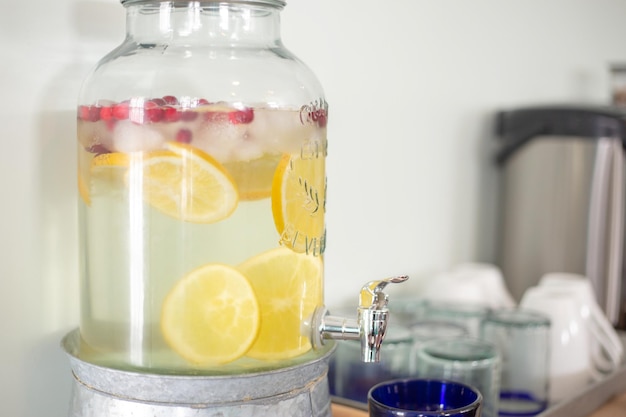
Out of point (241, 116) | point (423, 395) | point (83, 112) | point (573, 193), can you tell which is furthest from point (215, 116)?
point (573, 193)

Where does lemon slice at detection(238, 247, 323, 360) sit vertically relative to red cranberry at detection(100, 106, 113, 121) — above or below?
below

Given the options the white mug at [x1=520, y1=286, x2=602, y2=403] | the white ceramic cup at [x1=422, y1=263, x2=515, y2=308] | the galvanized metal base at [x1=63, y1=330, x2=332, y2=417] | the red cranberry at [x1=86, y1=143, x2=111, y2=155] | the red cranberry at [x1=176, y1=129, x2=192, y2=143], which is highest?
the red cranberry at [x1=176, y1=129, x2=192, y2=143]

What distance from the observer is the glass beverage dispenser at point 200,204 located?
654 millimetres

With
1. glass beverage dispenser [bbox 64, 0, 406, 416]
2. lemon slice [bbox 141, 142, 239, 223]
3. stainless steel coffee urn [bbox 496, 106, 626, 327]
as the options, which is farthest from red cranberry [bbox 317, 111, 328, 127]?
stainless steel coffee urn [bbox 496, 106, 626, 327]

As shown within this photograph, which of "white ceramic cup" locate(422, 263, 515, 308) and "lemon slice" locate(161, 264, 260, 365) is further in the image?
"white ceramic cup" locate(422, 263, 515, 308)

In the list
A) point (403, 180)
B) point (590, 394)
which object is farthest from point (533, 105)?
point (590, 394)

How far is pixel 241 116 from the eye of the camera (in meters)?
0.66

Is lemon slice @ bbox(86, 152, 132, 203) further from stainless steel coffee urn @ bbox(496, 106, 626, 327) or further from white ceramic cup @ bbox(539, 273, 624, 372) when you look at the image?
stainless steel coffee urn @ bbox(496, 106, 626, 327)

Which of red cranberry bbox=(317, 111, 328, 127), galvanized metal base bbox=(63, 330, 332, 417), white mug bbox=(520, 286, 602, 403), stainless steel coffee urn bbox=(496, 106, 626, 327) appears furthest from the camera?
stainless steel coffee urn bbox=(496, 106, 626, 327)

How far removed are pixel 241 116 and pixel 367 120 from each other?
0.52m

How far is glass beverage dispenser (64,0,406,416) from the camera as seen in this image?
654mm

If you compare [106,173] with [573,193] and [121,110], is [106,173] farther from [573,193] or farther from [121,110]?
[573,193]

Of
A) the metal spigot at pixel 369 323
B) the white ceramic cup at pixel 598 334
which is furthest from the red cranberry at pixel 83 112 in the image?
the white ceramic cup at pixel 598 334

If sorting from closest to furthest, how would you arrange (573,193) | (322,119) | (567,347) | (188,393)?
(188,393), (322,119), (567,347), (573,193)
